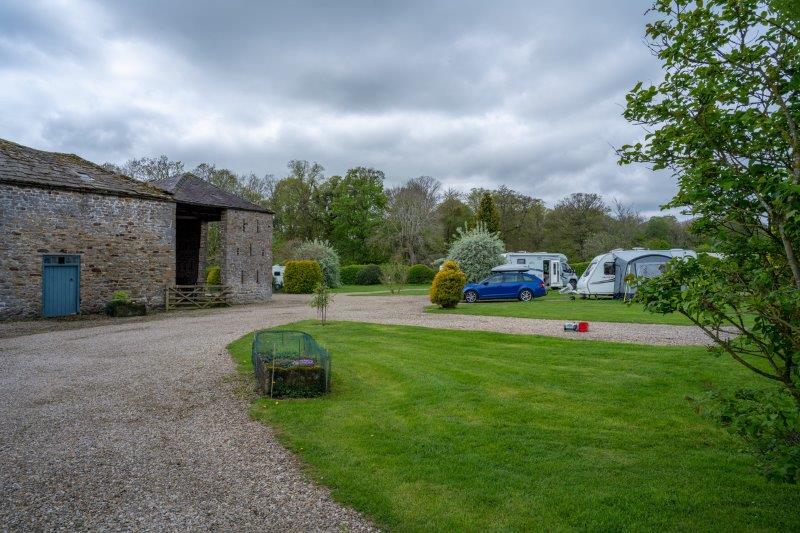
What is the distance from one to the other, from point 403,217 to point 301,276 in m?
17.4

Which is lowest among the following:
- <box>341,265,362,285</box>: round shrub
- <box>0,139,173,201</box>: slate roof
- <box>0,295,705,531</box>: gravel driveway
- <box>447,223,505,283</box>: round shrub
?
<box>0,295,705,531</box>: gravel driveway

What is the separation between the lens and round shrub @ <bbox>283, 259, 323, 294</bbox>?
108 feet

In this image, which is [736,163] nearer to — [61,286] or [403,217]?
[61,286]

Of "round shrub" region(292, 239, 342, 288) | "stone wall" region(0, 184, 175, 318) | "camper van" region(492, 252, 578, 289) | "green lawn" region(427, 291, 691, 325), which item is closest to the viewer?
"green lawn" region(427, 291, 691, 325)

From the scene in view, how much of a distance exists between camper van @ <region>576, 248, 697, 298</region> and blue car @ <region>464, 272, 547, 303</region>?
2.62m

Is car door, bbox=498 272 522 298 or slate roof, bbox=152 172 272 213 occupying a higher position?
slate roof, bbox=152 172 272 213

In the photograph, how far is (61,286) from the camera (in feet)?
59.1

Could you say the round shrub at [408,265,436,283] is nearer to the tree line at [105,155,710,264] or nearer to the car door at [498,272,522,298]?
the tree line at [105,155,710,264]

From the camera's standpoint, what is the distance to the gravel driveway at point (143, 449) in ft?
12.2

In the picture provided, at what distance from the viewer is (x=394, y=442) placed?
5109mm

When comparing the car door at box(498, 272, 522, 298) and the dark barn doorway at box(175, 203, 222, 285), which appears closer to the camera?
the car door at box(498, 272, 522, 298)

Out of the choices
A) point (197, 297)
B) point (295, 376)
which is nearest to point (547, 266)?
point (197, 297)

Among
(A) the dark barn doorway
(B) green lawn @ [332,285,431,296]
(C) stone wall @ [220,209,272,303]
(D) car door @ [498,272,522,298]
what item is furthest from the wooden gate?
(D) car door @ [498,272,522,298]

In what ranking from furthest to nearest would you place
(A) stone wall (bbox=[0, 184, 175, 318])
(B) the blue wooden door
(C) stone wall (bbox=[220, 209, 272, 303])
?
(C) stone wall (bbox=[220, 209, 272, 303]) → (B) the blue wooden door → (A) stone wall (bbox=[0, 184, 175, 318])
